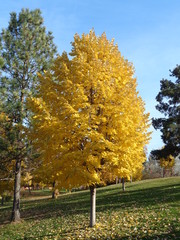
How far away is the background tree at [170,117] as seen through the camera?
20.9 metres

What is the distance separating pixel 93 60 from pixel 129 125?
Result: 127 inches

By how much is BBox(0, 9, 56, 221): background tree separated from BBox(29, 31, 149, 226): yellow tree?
5.36m

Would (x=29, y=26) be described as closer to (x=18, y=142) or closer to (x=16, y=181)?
(x=18, y=142)

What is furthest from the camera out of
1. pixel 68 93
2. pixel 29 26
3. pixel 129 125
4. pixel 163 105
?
pixel 163 105

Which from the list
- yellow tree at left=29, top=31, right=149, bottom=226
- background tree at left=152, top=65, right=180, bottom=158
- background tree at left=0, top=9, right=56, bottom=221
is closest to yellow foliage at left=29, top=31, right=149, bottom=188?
yellow tree at left=29, top=31, right=149, bottom=226

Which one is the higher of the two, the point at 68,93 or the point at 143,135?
the point at 68,93

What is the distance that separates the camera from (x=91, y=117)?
30.2 feet

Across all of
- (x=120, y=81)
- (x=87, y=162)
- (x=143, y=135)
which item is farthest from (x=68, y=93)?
(x=143, y=135)

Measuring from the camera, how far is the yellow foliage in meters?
9.12

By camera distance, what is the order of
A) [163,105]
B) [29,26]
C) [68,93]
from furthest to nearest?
[163,105] < [29,26] < [68,93]

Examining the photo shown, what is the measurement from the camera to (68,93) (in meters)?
9.92

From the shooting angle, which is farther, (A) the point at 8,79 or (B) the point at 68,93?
(A) the point at 8,79

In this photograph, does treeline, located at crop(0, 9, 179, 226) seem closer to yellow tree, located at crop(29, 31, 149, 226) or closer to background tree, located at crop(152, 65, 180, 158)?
yellow tree, located at crop(29, 31, 149, 226)

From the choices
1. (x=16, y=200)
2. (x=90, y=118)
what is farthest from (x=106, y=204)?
(x=90, y=118)
